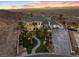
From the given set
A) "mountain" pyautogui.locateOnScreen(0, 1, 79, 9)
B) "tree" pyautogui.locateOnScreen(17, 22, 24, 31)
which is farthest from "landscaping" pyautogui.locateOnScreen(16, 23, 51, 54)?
"mountain" pyautogui.locateOnScreen(0, 1, 79, 9)

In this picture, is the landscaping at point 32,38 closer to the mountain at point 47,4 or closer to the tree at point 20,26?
the tree at point 20,26

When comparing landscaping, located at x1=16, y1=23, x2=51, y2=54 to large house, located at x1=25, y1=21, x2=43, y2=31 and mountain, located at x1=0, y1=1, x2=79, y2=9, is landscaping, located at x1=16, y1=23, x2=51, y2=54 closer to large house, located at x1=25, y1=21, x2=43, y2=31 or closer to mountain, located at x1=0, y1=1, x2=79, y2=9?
large house, located at x1=25, y1=21, x2=43, y2=31

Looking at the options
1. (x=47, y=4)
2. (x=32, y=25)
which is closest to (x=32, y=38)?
(x=32, y=25)

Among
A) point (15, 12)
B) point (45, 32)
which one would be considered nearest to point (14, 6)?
point (15, 12)

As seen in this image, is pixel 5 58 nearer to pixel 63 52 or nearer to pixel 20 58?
pixel 20 58

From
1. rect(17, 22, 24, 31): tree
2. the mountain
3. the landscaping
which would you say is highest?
the mountain

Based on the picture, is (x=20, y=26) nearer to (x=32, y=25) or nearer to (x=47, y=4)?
(x=32, y=25)

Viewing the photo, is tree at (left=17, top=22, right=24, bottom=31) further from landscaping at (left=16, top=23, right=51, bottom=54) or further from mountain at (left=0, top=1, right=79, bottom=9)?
mountain at (left=0, top=1, right=79, bottom=9)

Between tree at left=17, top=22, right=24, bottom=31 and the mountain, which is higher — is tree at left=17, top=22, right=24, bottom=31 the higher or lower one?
the lower one

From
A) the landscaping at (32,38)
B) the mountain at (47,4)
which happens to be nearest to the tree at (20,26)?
the landscaping at (32,38)

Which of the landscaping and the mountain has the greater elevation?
the mountain

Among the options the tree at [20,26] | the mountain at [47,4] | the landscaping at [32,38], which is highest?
the mountain at [47,4]
